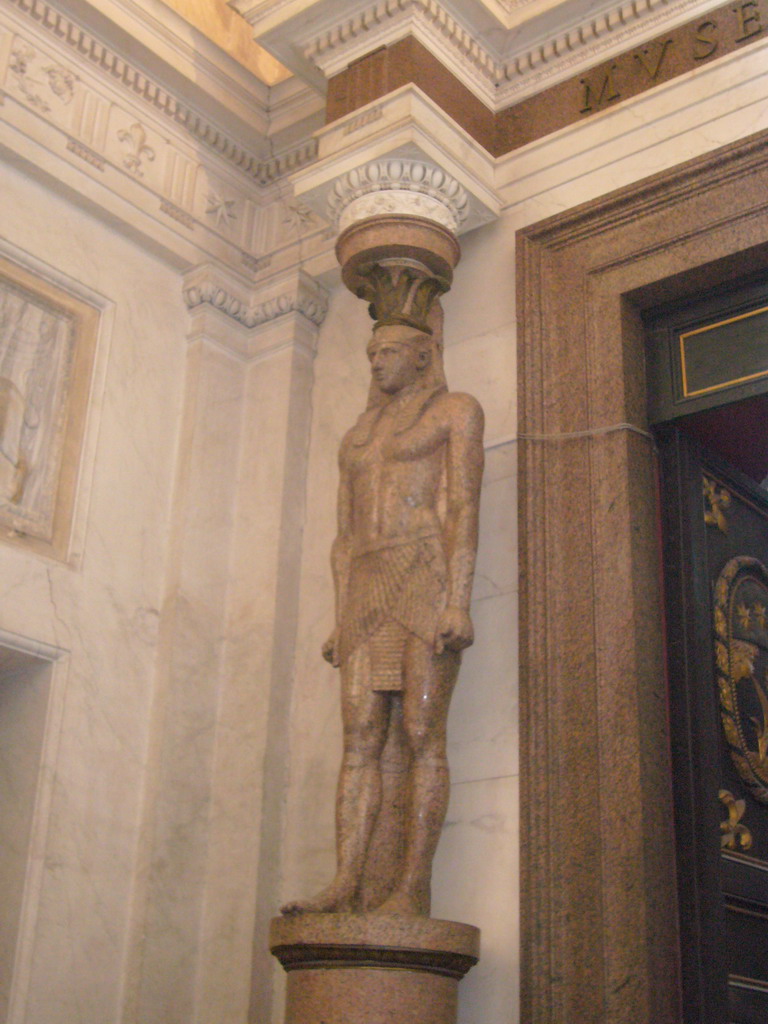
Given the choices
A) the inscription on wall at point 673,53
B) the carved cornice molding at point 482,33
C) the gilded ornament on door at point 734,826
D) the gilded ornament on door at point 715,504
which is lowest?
the gilded ornament on door at point 734,826

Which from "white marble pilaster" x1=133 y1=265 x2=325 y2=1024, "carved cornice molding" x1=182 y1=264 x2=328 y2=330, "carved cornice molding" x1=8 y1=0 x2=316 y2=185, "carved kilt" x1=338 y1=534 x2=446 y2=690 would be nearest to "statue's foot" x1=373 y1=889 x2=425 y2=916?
"carved kilt" x1=338 y1=534 x2=446 y2=690

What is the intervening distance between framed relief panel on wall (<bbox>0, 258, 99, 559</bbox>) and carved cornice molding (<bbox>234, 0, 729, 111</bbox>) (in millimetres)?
1529

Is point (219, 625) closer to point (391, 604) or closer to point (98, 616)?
point (98, 616)

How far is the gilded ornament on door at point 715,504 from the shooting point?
5246mm

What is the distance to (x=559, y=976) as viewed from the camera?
4309 millimetres

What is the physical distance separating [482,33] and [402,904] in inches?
147

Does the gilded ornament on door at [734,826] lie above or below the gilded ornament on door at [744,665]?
below

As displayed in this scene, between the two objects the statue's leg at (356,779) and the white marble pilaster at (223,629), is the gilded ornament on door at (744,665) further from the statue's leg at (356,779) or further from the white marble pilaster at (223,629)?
the white marble pilaster at (223,629)

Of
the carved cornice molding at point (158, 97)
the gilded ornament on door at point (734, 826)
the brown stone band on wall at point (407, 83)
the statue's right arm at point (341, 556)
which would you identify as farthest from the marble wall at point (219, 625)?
the gilded ornament on door at point (734, 826)

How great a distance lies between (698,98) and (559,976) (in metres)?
3.33

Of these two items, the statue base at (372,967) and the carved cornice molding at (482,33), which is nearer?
the statue base at (372,967)

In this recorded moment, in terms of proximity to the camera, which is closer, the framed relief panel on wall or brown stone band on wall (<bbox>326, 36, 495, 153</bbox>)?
the framed relief panel on wall

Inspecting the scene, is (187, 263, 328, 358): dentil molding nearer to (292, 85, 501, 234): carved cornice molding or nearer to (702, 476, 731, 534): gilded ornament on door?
(292, 85, 501, 234): carved cornice molding

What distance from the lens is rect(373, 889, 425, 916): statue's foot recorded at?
14.3 ft
